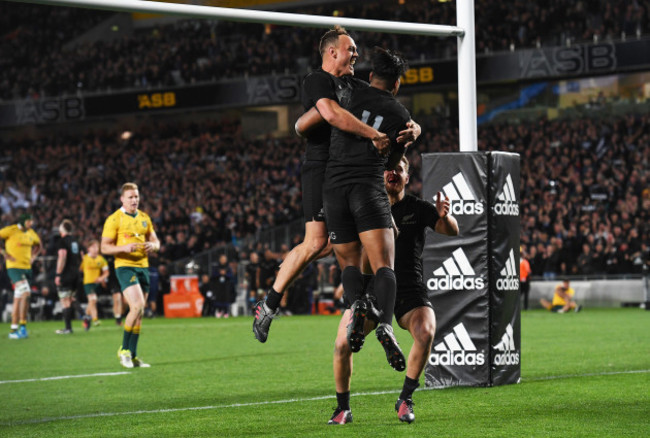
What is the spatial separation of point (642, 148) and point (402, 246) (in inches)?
1066

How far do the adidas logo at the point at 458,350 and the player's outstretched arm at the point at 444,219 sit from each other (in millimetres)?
2024

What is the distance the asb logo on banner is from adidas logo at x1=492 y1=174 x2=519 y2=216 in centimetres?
19

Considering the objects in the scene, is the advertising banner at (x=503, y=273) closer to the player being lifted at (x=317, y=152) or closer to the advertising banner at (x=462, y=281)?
the advertising banner at (x=462, y=281)

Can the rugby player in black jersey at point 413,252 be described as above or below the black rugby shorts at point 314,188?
below

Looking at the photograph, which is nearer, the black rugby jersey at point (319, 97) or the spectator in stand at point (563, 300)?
the black rugby jersey at point (319, 97)

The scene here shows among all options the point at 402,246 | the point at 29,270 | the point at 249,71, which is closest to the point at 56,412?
the point at 402,246

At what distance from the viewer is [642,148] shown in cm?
3338

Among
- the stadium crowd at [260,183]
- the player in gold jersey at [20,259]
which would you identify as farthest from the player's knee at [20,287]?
the stadium crowd at [260,183]

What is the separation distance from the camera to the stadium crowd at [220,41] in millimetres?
36188

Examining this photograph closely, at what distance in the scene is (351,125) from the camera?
6.72 metres

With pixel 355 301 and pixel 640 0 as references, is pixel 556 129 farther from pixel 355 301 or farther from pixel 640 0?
pixel 355 301

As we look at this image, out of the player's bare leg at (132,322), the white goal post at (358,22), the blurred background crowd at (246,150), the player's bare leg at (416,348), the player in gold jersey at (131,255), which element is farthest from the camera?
the blurred background crowd at (246,150)

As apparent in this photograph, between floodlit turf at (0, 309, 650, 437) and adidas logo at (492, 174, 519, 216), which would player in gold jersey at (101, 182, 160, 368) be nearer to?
floodlit turf at (0, 309, 650, 437)

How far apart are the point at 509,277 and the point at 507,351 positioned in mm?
741
